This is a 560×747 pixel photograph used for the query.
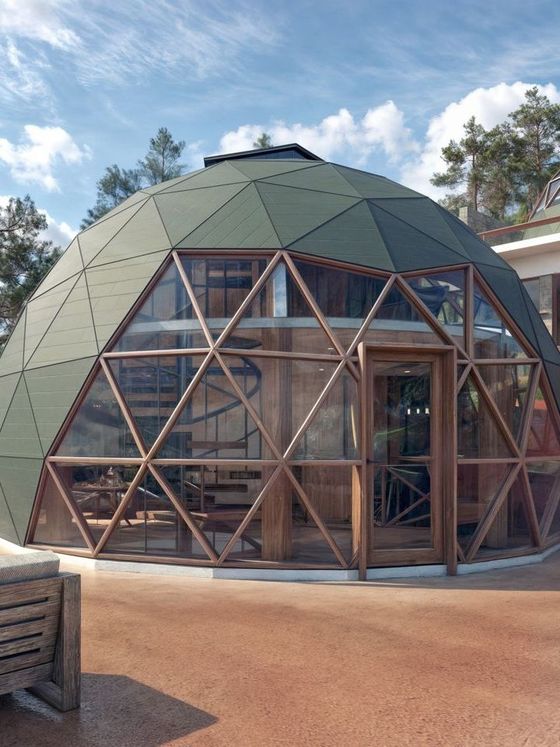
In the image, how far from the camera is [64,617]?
4.90 metres

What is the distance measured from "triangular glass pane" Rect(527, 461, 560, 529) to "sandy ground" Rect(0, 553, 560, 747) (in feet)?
8.20

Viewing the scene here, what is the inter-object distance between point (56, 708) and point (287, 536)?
4.84 m

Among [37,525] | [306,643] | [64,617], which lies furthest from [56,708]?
[37,525]

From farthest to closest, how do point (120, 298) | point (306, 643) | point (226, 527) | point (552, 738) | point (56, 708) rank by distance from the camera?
1. point (120, 298)
2. point (226, 527)
3. point (306, 643)
4. point (56, 708)
5. point (552, 738)

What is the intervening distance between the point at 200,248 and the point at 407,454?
14.3 ft

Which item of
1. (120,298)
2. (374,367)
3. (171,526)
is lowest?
(171,526)

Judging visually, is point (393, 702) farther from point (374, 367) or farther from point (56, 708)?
point (374, 367)

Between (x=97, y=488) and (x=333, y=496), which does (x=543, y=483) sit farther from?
(x=97, y=488)

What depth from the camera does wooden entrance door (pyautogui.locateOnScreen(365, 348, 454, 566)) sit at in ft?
31.8

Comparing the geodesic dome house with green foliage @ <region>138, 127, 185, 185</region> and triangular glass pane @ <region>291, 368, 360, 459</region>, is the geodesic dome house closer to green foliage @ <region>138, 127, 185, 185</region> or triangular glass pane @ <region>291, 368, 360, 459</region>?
triangular glass pane @ <region>291, 368, 360, 459</region>

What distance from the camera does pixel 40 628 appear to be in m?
4.85

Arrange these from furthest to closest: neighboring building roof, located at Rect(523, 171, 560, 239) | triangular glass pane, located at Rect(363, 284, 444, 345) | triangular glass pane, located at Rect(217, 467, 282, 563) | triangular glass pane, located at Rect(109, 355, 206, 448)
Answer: neighboring building roof, located at Rect(523, 171, 560, 239), triangular glass pane, located at Rect(363, 284, 444, 345), triangular glass pane, located at Rect(109, 355, 206, 448), triangular glass pane, located at Rect(217, 467, 282, 563)

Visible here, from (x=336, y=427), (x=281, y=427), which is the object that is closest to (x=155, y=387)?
(x=281, y=427)

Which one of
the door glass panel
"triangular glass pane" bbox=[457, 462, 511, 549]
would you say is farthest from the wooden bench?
"triangular glass pane" bbox=[457, 462, 511, 549]
